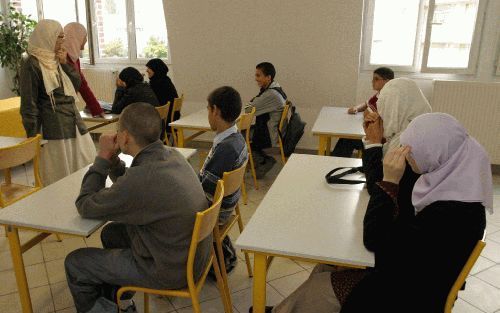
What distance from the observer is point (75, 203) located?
175 centimetres

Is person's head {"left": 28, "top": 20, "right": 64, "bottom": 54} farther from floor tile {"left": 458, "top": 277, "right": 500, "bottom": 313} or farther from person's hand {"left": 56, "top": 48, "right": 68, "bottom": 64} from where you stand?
floor tile {"left": 458, "top": 277, "right": 500, "bottom": 313}

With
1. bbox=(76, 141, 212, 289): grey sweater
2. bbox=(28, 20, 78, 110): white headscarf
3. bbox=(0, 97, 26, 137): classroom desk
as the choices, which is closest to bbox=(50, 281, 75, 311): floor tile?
bbox=(76, 141, 212, 289): grey sweater

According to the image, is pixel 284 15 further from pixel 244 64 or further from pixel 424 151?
pixel 424 151

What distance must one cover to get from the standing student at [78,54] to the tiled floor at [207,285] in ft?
4.15

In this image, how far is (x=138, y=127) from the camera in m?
1.69

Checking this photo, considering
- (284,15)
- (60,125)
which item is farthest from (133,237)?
(284,15)

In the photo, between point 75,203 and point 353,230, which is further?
point 75,203

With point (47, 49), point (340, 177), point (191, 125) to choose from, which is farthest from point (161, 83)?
point (340, 177)

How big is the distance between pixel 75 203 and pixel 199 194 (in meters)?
0.52

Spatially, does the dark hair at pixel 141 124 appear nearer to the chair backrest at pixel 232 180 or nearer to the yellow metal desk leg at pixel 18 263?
the chair backrest at pixel 232 180

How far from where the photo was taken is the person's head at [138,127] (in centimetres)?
169

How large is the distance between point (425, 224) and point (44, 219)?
139cm

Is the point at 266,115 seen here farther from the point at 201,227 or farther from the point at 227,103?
the point at 201,227

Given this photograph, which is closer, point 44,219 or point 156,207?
point 156,207
